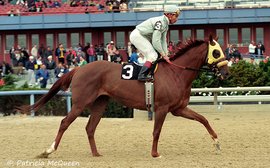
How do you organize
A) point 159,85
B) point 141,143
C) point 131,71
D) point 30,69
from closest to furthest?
point 159,85 < point 131,71 < point 141,143 < point 30,69

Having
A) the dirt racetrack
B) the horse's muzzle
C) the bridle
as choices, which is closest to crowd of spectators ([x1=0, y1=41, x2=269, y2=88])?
the dirt racetrack

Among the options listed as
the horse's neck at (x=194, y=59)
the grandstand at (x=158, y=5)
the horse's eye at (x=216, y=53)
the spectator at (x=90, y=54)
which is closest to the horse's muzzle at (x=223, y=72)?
the horse's eye at (x=216, y=53)

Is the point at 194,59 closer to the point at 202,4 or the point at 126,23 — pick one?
the point at 126,23

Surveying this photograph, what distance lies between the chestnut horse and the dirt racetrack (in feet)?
1.52

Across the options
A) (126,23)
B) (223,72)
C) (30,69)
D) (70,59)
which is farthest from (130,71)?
(126,23)

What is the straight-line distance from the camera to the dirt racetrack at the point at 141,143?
9.70 m

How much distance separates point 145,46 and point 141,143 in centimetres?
219

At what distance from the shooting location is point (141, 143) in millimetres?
12141

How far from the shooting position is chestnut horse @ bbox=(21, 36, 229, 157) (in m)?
10.4

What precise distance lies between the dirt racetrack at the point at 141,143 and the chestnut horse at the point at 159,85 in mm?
Answer: 462

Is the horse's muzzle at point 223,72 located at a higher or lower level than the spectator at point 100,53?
higher

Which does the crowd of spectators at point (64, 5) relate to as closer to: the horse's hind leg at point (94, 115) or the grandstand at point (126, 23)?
the grandstand at point (126, 23)

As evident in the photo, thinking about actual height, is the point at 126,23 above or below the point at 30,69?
above

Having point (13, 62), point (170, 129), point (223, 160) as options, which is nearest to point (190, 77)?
point (223, 160)
